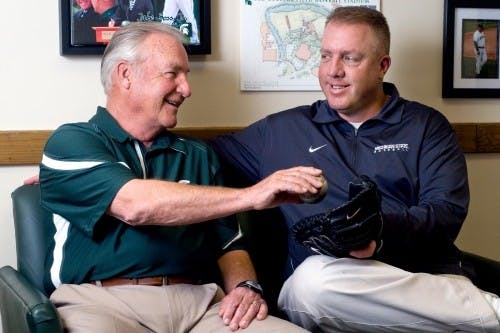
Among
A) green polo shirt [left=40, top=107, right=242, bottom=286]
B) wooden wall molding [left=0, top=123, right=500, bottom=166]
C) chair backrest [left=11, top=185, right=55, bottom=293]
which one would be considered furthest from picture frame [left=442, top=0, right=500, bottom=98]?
chair backrest [left=11, top=185, right=55, bottom=293]

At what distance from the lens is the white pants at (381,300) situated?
194 cm

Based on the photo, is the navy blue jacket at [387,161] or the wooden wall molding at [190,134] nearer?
the navy blue jacket at [387,161]

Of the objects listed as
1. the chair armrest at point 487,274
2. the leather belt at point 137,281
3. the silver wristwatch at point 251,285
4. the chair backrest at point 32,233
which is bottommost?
the chair armrest at point 487,274

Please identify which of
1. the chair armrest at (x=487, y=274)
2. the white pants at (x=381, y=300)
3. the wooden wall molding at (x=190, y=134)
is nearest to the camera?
the white pants at (x=381, y=300)

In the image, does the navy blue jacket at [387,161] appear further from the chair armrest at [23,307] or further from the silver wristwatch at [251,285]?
the chair armrest at [23,307]

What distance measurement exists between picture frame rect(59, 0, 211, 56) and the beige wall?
0.05 meters

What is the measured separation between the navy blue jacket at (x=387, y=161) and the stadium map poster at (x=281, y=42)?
10.0 inches

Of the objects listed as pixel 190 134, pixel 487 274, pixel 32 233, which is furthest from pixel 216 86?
pixel 487 274

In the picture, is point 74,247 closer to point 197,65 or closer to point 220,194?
point 220,194

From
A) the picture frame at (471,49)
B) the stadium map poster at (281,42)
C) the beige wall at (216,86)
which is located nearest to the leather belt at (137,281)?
the beige wall at (216,86)

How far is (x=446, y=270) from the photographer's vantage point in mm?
2258

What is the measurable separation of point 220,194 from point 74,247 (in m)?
0.47

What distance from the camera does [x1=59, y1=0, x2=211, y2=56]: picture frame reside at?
8.02ft

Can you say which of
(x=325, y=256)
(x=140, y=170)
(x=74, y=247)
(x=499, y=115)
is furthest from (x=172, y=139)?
(x=499, y=115)
